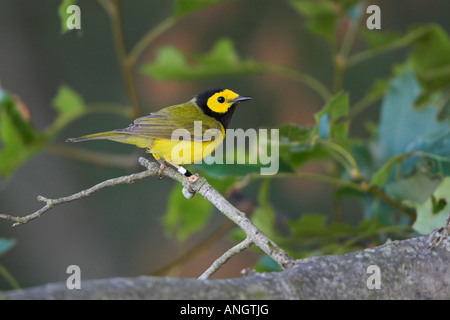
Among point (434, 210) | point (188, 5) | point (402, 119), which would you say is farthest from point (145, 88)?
point (434, 210)

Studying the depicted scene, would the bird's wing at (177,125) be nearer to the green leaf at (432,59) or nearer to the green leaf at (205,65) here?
the green leaf at (205,65)

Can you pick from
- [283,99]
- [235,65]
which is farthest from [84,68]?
[235,65]

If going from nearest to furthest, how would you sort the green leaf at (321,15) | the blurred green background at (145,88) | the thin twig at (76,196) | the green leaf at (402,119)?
the thin twig at (76,196)
the green leaf at (402,119)
the green leaf at (321,15)
the blurred green background at (145,88)

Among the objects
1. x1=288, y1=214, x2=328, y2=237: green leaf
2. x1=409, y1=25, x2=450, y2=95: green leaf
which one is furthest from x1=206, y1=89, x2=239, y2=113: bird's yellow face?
x1=409, y1=25, x2=450, y2=95: green leaf

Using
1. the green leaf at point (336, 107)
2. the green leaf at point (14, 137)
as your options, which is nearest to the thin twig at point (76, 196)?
the green leaf at point (336, 107)

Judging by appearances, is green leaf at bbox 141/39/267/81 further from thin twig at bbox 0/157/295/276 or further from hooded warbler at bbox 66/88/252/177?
thin twig at bbox 0/157/295/276
